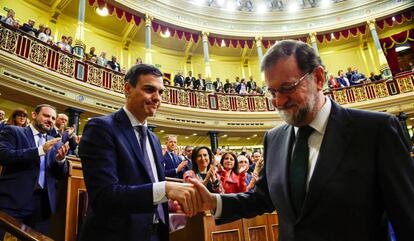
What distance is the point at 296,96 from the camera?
44.5 inches

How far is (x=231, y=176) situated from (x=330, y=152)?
3.00 meters

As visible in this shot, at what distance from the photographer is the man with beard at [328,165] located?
934 mm

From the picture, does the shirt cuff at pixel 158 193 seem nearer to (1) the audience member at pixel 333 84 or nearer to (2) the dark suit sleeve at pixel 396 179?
(2) the dark suit sleeve at pixel 396 179

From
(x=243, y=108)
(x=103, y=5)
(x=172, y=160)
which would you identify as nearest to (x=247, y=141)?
(x=243, y=108)

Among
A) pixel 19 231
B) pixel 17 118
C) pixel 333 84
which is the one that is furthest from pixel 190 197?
pixel 333 84

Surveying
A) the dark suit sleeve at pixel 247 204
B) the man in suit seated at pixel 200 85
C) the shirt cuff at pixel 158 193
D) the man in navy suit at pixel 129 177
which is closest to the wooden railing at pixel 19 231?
the man in navy suit at pixel 129 177

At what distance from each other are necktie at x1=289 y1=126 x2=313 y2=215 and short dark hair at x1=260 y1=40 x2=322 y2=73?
250 mm

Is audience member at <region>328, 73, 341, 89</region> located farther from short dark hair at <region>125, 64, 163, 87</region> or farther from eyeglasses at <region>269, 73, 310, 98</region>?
eyeglasses at <region>269, 73, 310, 98</region>

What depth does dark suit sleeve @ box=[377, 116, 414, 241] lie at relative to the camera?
88cm

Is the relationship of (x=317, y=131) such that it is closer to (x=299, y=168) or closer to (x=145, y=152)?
(x=299, y=168)

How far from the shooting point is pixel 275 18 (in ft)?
43.0

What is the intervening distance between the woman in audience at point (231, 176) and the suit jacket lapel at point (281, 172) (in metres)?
2.57

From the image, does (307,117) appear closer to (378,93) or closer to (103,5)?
(103,5)

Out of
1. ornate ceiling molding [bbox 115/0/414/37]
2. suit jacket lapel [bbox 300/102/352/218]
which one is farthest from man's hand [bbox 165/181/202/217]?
ornate ceiling molding [bbox 115/0/414/37]
